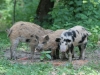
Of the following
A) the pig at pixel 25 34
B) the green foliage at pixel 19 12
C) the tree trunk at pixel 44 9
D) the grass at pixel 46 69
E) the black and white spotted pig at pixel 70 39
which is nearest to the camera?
the grass at pixel 46 69

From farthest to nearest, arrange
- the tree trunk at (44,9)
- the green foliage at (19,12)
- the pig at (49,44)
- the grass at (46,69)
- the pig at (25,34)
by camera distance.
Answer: the green foliage at (19,12) < the tree trunk at (44,9) < the pig at (25,34) < the pig at (49,44) < the grass at (46,69)

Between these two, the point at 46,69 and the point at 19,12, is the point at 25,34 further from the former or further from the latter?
the point at 19,12

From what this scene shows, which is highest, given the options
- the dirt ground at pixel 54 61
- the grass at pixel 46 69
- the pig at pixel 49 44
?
the pig at pixel 49 44

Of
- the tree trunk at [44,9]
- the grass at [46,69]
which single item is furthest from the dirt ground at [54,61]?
the tree trunk at [44,9]

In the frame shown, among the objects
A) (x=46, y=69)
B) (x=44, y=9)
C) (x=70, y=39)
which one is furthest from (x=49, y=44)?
(x=44, y=9)

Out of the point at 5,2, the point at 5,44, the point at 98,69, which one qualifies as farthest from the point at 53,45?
the point at 5,2

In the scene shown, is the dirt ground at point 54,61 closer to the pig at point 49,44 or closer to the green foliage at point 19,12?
the pig at point 49,44

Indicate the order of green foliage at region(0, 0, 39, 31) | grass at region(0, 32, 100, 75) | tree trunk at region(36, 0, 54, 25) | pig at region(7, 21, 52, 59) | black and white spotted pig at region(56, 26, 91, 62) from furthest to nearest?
1. green foliage at region(0, 0, 39, 31)
2. tree trunk at region(36, 0, 54, 25)
3. pig at region(7, 21, 52, 59)
4. black and white spotted pig at region(56, 26, 91, 62)
5. grass at region(0, 32, 100, 75)

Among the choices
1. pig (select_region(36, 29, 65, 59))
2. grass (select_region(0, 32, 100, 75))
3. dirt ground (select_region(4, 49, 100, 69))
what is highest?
pig (select_region(36, 29, 65, 59))

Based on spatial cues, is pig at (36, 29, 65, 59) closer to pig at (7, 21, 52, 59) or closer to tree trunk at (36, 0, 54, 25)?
pig at (7, 21, 52, 59)

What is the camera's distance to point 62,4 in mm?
16031

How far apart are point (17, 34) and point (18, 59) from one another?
0.82 meters

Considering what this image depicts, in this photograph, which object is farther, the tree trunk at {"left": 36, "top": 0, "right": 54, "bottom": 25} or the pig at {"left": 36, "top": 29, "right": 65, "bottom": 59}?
the tree trunk at {"left": 36, "top": 0, "right": 54, "bottom": 25}

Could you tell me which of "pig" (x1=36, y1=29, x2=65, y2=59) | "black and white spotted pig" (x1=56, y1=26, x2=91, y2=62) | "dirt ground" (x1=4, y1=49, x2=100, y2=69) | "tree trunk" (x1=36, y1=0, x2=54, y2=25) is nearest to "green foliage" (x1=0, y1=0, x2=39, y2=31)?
"tree trunk" (x1=36, y1=0, x2=54, y2=25)
